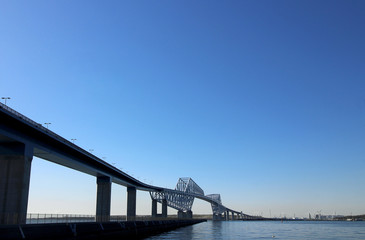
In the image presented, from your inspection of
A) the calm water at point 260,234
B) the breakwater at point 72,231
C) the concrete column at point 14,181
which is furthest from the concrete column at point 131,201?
the concrete column at point 14,181

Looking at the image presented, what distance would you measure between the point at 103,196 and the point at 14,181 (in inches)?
1863

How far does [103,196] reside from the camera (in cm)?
9056

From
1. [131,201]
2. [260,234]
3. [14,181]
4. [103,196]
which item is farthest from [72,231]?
[131,201]

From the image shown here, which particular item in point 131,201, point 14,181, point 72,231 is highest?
point 14,181

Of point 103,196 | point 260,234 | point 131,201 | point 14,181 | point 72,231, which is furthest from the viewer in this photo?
point 131,201

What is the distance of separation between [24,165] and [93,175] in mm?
44683

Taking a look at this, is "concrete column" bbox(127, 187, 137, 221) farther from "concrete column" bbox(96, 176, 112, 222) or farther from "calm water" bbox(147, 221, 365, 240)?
"concrete column" bbox(96, 176, 112, 222)

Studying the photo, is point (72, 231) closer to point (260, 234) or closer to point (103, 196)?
point (103, 196)

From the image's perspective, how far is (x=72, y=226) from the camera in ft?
147

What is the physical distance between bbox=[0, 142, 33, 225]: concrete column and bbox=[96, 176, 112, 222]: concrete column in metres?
45.0

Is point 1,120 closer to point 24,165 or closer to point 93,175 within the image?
point 24,165

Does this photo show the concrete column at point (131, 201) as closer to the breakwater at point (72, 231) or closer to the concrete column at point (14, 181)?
the breakwater at point (72, 231)

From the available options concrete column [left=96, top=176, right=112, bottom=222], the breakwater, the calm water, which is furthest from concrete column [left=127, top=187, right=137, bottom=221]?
the breakwater

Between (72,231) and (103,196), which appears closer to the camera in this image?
(72,231)
